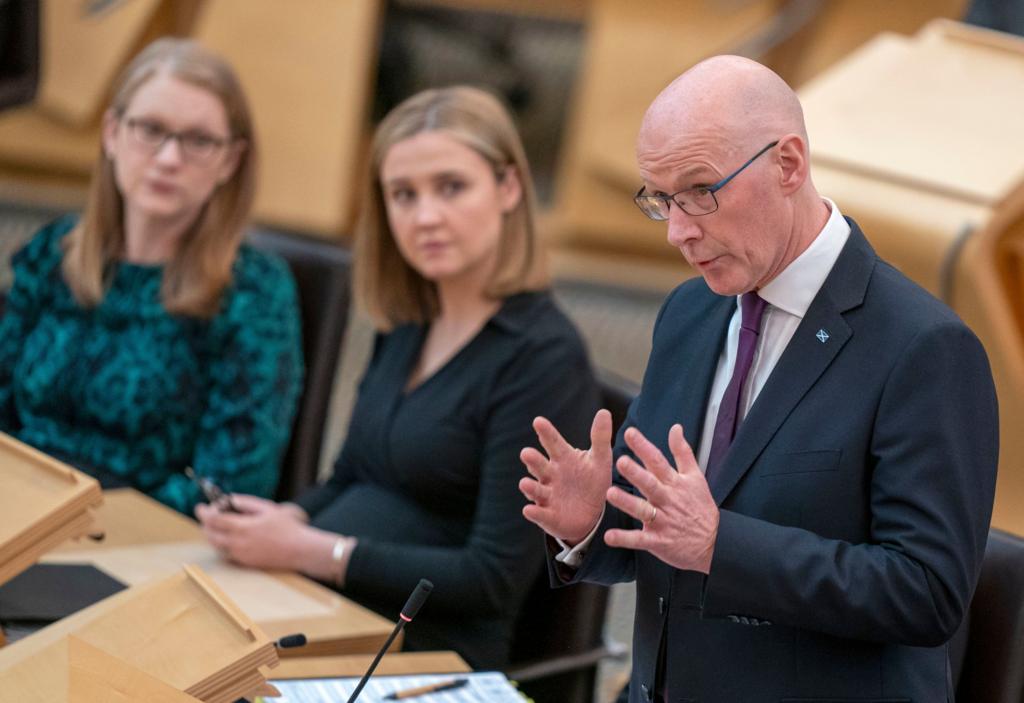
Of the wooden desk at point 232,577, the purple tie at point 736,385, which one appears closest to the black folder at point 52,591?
the wooden desk at point 232,577

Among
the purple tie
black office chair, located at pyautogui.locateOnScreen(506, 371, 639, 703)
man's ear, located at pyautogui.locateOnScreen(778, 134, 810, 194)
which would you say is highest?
man's ear, located at pyautogui.locateOnScreen(778, 134, 810, 194)

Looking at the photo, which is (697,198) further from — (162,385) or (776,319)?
(162,385)

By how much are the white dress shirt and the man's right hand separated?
38 mm

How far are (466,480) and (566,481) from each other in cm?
79

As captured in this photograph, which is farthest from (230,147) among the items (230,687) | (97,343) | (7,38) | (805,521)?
(7,38)

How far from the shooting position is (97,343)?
257 cm

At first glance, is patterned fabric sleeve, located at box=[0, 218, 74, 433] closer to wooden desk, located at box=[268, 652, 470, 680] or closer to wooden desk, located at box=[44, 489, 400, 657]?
wooden desk, located at box=[44, 489, 400, 657]

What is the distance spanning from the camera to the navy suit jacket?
50.7 inches

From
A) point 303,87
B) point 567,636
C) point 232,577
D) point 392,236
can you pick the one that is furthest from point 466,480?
point 303,87

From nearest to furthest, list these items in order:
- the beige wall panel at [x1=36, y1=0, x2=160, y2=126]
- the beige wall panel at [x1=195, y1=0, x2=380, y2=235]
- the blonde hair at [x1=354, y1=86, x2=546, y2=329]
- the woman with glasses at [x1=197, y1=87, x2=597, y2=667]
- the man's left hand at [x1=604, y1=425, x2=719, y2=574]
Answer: the man's left hand at [x1=604, y1=425, x2=719, y2=574] → the woman with glasses at [x1=197, y1=87, x2=597, y2=667] → the blonde hair at [x1=354, y1=86, x2=546, y2=329] → the beige wall panel at [x1=36, y1=0, x2=160, y2=126] → the beige wall panel at [x1=195, y1=0, x2=380, y2=235]

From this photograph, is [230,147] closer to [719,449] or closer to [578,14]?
[719,449]

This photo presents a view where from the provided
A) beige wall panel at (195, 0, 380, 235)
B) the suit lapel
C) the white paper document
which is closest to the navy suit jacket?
the suit lapel

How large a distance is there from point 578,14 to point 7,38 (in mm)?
2242

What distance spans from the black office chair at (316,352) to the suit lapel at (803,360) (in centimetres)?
144
